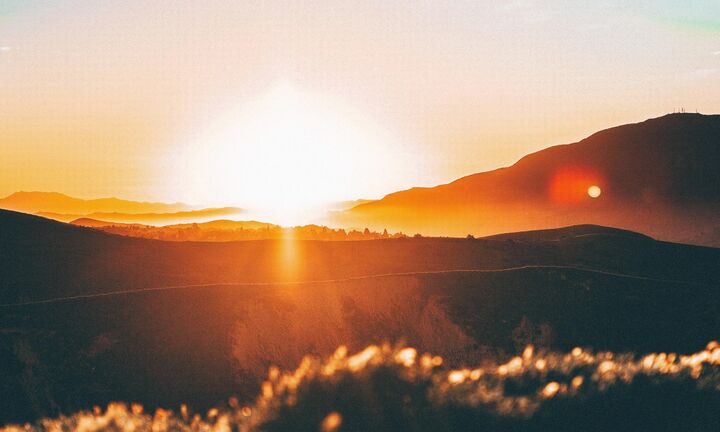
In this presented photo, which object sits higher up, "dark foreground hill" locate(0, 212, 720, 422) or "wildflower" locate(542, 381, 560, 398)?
"wildflower" locate(542, 381, 560, 398)

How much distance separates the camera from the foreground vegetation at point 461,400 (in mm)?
9062

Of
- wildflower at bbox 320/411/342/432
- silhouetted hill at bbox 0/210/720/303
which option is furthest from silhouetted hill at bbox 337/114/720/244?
wildflower at bbox 320/411/342/432

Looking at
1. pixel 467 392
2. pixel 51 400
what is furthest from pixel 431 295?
pixel 467 392

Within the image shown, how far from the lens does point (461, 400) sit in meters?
9.32

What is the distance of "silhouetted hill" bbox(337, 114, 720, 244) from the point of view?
154375 millimetres

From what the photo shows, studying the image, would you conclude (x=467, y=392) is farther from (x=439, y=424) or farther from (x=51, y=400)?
(x=51, y=400)

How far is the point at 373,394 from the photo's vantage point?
9219mm

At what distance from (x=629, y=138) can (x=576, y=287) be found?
6172 inches

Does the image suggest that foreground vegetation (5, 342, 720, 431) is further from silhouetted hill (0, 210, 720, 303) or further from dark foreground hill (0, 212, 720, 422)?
silhouetted hill (0, 210, 720, 303)

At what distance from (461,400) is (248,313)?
76.4 ft

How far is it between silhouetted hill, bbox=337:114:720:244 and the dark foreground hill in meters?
116

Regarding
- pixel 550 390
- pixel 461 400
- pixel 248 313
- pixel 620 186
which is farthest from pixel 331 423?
pixel 620 186

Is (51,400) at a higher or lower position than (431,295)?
lower

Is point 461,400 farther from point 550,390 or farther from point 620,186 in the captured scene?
point 620,186
